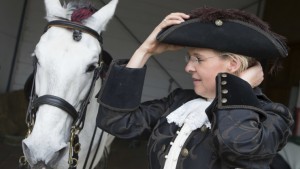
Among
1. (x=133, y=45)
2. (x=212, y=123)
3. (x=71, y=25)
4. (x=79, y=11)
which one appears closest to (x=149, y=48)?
(x=212, y=123)

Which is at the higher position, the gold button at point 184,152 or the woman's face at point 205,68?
the woman's face at point 205,68

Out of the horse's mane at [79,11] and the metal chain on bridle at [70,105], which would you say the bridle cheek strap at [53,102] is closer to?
the metal chain on bridle at [70,105]

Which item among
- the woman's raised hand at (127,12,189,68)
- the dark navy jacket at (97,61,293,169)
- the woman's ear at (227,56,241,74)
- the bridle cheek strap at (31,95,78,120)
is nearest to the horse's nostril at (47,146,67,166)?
the bridle cheek strap at (31,95,78,120)

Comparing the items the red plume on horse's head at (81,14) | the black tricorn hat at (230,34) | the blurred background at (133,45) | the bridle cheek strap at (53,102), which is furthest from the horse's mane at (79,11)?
the blurred background at (133,45)

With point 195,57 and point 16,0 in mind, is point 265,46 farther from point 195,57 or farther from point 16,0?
point 16,0

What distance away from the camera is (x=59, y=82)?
59.9 inches

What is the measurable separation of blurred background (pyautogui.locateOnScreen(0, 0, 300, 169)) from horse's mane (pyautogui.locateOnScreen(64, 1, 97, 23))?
143 inches

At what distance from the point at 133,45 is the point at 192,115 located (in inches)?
216

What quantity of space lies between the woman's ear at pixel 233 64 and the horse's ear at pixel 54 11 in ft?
3.15

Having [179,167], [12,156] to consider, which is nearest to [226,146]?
[179,167]

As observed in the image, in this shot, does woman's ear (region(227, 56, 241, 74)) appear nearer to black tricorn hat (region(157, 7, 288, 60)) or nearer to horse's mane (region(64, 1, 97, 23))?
black tricorn hat (region(157, 7, 288, 60))

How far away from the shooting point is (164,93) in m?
6.90

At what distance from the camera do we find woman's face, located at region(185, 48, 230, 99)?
115 centimetres

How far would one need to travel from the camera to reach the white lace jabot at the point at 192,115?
1175 mm
